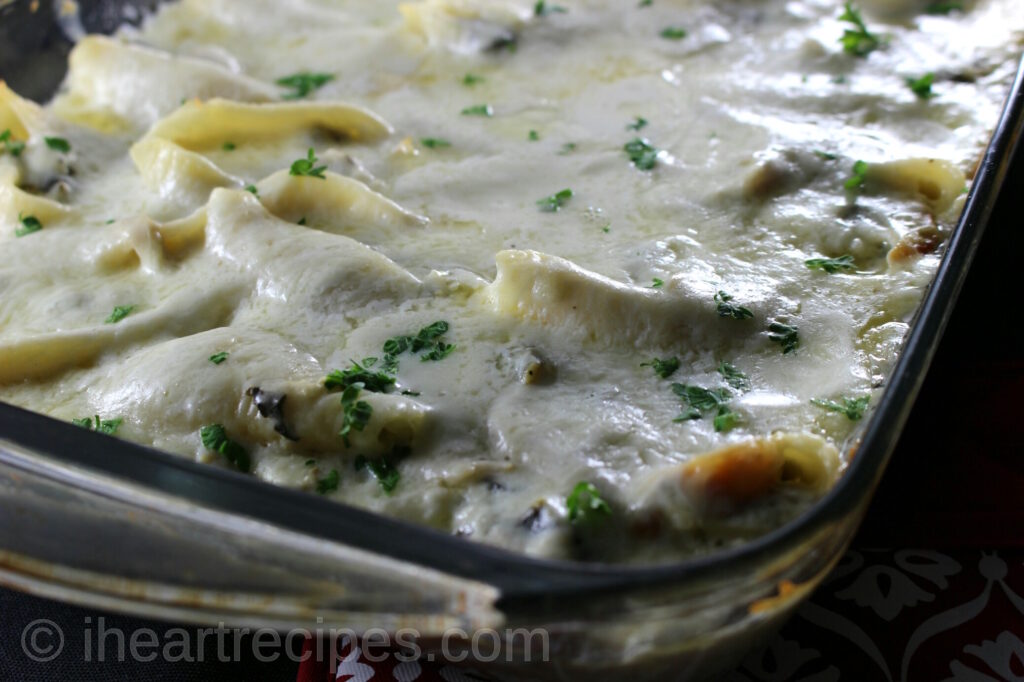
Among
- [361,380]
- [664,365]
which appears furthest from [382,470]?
[664,365]

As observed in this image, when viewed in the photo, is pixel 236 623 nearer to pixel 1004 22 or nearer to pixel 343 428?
pixel 343 428

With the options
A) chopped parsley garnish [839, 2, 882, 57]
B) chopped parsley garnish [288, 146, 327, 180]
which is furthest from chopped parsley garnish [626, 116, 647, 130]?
chopped parsley garnish [288, 146, 327, 180]

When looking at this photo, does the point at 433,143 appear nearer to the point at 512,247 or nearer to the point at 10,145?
the point at 512,247

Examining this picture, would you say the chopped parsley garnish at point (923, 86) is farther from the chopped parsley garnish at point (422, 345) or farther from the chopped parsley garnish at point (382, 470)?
the chopped parsley garnish at point (382, 470)

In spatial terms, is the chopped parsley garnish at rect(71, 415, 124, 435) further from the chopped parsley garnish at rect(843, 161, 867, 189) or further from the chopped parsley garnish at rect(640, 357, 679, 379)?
the chopped parsley garnish at rect(843, 161, 867, 189)

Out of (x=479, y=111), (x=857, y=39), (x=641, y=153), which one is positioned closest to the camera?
(x=641, y=153)

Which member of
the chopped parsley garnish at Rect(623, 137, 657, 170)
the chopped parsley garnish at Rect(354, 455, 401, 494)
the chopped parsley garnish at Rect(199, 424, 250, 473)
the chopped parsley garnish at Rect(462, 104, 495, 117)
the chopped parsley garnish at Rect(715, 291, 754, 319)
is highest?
the chopped parsley garnish at Rect(715, 291, 754, 319)
